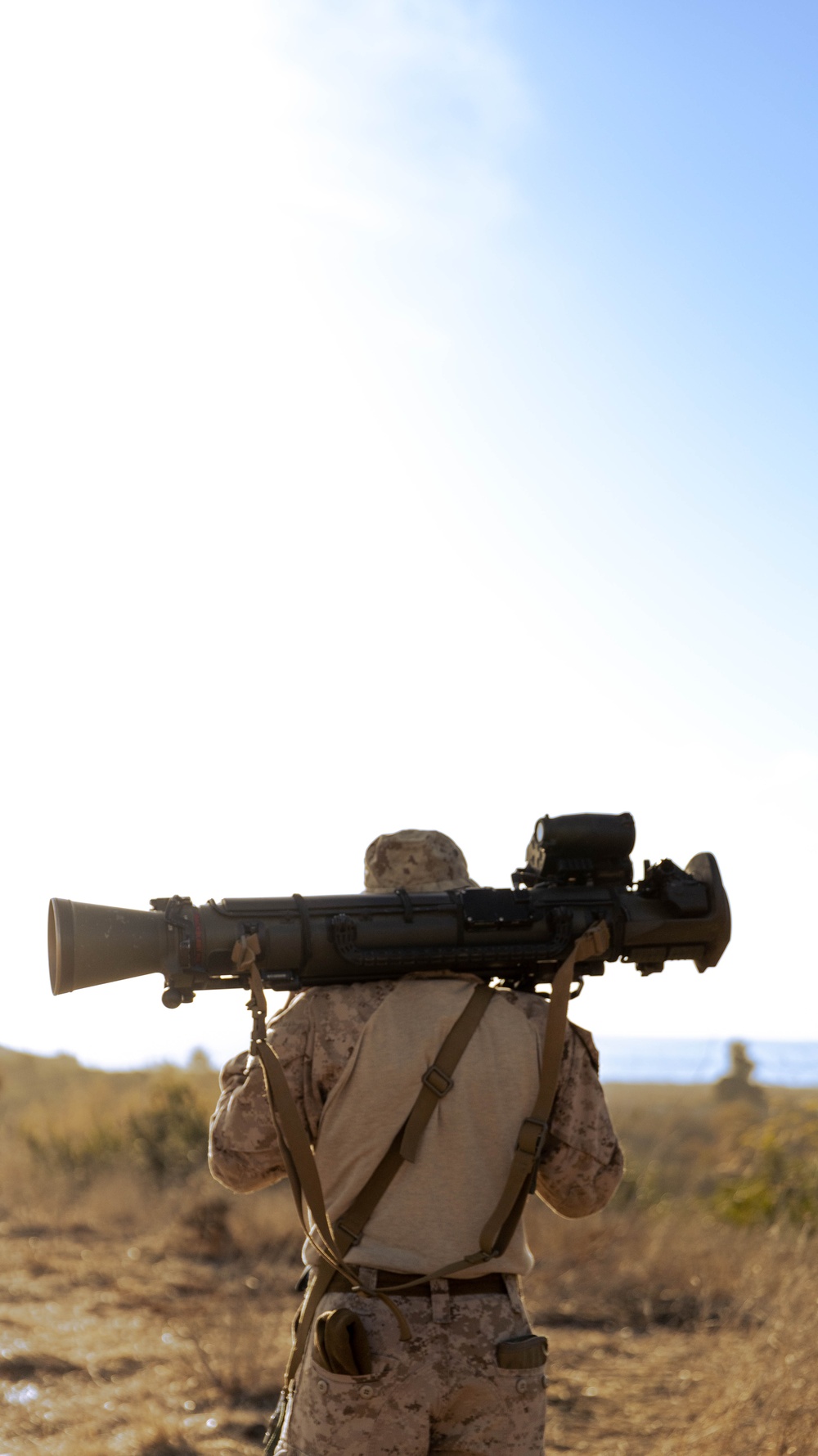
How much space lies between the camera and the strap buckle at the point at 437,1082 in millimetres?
3051

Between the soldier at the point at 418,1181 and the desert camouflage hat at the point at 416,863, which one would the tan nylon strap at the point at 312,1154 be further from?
the desert camouflage hat at the point at 416,863

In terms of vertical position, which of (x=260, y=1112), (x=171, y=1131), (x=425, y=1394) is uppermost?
(x=260, y=1112)

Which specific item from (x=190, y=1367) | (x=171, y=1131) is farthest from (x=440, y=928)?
(x=171, y=1131)

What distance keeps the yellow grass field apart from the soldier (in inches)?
111

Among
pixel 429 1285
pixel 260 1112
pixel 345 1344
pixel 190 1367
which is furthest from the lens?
pixel 190 1367

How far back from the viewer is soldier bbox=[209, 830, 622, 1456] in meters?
2.92

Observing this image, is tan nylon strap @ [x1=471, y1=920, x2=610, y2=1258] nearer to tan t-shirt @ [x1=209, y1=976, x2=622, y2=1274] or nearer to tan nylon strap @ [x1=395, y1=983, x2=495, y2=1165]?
tan t-shirt @ [x1=209, y1=976, x2=622, y2=1274]

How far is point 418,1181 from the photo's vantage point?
309 centimetres

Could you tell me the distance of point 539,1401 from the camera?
301cm

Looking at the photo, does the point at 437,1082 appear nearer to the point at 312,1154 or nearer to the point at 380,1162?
the point at 380,1162

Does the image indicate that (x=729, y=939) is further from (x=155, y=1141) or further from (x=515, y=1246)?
(x=155, y=1141)

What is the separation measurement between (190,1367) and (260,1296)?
5.23ft

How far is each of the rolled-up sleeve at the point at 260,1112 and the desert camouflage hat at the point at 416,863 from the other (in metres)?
0.40

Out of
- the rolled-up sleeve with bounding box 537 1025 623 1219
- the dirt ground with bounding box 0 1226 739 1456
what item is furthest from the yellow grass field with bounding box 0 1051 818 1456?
the rolled-up sleeve with bounding box 537 1025 623 1219
